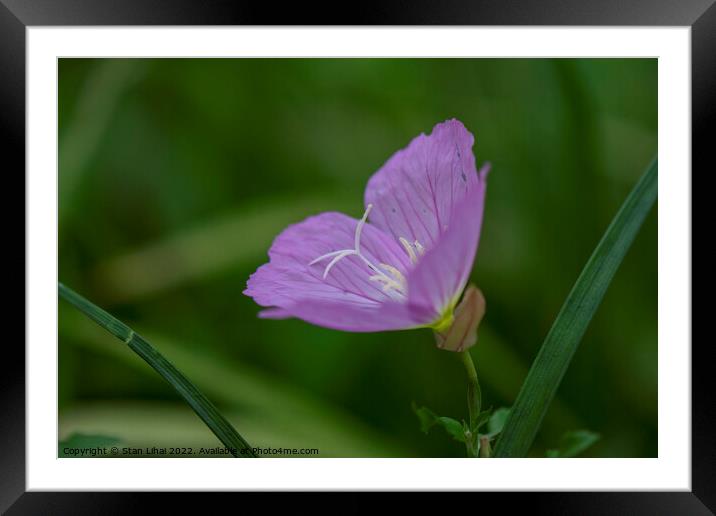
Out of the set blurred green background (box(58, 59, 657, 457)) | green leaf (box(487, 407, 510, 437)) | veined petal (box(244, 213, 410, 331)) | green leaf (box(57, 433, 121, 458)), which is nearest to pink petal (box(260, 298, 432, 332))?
veined petal (box(244, 213, 410, 331))

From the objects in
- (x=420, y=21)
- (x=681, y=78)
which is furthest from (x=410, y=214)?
(x=681, y=78)

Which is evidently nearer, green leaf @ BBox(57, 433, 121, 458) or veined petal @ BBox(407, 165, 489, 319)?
veined petal @ BBox(407, 165, 489, 319)

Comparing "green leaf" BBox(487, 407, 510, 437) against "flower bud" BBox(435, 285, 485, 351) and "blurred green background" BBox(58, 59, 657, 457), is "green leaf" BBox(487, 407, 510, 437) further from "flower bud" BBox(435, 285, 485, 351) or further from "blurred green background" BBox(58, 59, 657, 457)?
"blurred green background" BBox(58, 59, 657, 457)

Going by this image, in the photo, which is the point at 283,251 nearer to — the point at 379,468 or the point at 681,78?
the point at 379,468

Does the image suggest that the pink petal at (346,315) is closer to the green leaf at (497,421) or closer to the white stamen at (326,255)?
the white stamen at (326,255)

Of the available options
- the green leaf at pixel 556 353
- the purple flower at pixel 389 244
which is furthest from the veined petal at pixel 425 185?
the green leaf at pixel 556 353

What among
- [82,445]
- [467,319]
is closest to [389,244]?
[467,319]

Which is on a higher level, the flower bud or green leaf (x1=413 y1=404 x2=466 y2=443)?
the flower bud

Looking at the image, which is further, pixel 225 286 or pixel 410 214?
pixel 225 286
